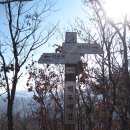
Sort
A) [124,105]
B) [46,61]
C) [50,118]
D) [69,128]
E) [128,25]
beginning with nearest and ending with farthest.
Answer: [69,128] → [46,61] → [128,25] → [124,105] → [50,118]

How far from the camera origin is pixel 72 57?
17.4 feet

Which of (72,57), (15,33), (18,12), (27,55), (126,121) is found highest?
(18,12)

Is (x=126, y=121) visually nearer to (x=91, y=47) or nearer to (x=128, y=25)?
(x=128, y=25)

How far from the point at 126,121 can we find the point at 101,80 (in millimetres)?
5582

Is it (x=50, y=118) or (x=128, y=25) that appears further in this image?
(x=50, y=118)

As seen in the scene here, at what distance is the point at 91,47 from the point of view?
18.1 ft

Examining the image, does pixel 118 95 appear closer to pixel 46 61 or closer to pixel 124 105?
pixel 124 105

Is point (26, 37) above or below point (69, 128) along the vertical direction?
above

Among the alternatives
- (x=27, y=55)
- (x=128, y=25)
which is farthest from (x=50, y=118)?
(x=128, y=25)

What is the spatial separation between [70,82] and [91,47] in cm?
77

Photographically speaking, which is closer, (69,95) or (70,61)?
(69,95)

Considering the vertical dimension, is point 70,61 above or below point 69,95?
above

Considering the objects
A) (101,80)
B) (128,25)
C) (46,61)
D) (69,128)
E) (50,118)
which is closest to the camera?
(69,128)

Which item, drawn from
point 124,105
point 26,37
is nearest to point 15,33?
point 26,37
